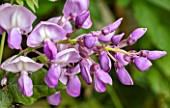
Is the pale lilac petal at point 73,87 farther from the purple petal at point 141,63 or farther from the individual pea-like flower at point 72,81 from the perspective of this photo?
the purple petal at point 141,63

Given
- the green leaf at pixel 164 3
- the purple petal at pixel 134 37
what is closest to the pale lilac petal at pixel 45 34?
the purple petal at pixel 134 37

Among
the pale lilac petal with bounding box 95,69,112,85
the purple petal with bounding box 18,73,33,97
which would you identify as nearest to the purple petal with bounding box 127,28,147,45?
the pale lilac petal with bounding box 95,69,112,85

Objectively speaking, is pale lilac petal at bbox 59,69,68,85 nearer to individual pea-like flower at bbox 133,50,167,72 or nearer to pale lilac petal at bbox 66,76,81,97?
pale lilac petal at bbox 66,76,81,97

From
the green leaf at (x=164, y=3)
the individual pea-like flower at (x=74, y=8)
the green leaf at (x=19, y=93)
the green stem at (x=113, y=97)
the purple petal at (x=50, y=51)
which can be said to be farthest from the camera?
the green stem at (x=113, y=97)

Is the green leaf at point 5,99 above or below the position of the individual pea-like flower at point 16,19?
below

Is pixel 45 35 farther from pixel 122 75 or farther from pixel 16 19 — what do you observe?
pixel 122 75

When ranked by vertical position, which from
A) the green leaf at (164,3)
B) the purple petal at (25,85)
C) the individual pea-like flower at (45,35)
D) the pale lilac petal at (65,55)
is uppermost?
the individual pea-like flower at (45,35)
